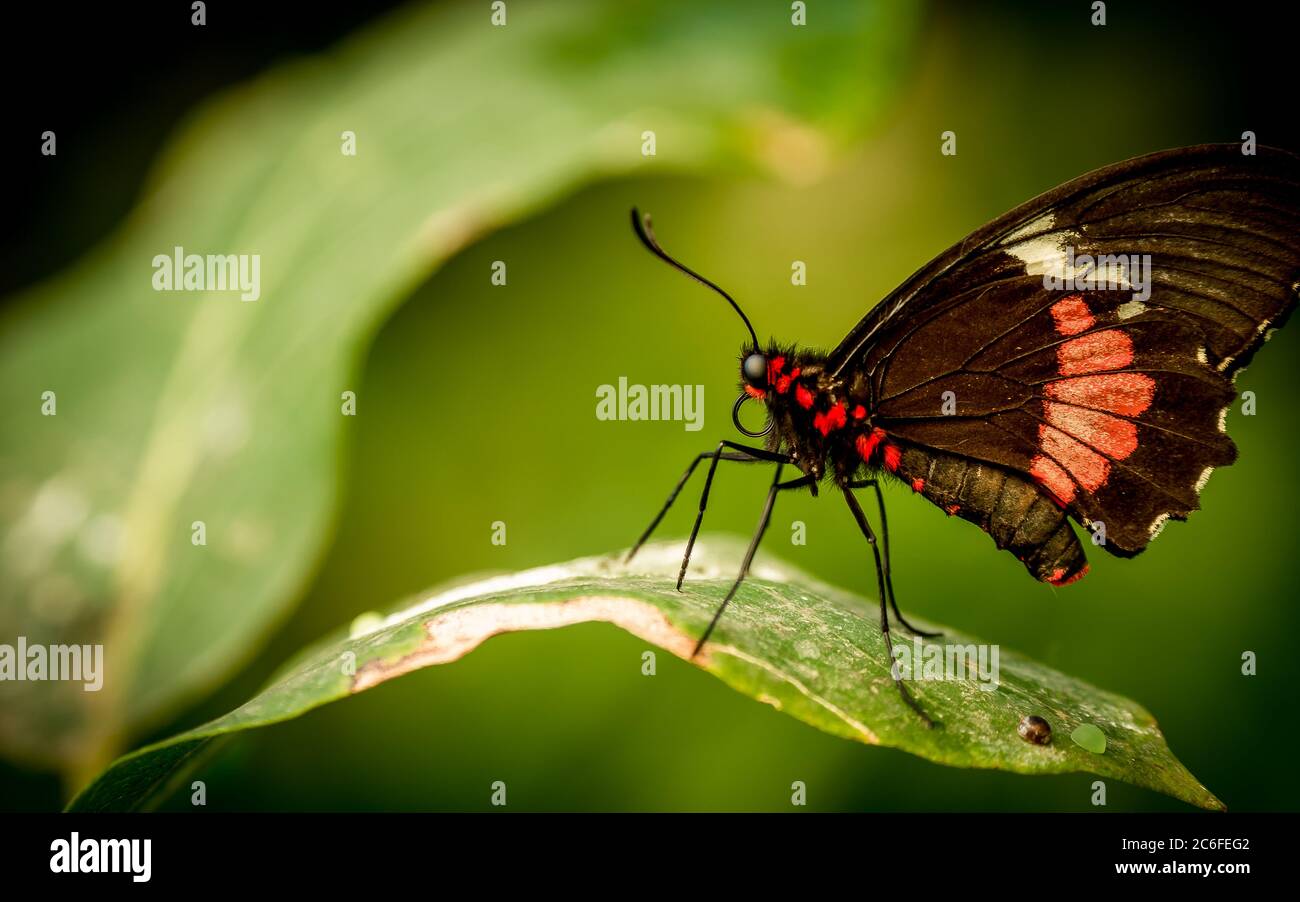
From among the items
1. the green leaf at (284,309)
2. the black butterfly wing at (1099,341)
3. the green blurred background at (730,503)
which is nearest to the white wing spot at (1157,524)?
the black butterfly wing at (1099,341)

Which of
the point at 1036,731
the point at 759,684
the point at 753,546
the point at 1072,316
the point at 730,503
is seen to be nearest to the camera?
the point at 759,684

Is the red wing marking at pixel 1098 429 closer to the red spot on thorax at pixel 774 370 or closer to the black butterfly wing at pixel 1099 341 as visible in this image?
the black butterfly wing at pixel 1099 341

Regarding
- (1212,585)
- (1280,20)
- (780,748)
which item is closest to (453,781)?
(780,748)

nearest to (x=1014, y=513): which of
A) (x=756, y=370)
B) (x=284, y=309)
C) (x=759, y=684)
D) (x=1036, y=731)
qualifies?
(x=756, y=370)

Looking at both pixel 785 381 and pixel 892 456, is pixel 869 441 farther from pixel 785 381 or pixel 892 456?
pixel 785 381

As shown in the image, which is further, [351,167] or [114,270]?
[114,270]

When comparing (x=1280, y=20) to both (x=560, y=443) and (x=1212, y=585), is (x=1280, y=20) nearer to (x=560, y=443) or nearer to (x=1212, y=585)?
(x=1212, y=585)
